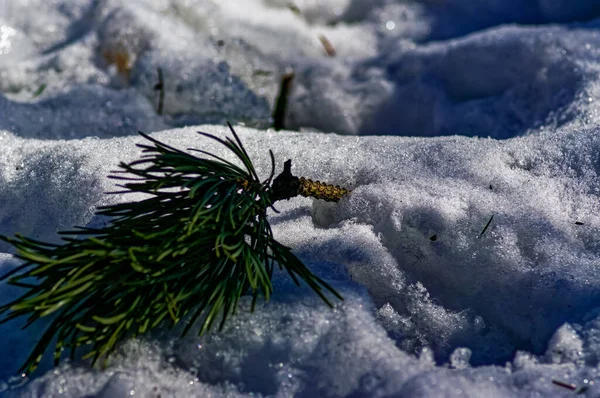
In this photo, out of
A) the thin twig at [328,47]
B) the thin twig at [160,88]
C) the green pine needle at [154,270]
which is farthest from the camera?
the thin twig at [328,47]

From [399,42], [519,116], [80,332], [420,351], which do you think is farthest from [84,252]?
[399,42]

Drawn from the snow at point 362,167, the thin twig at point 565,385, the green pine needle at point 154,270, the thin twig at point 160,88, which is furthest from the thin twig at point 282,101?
the thin twig at point 565,385

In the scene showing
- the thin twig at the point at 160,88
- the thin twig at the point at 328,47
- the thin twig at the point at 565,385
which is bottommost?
the thin twig at the point at 565,385

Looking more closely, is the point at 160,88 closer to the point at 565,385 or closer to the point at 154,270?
the point at 154,270

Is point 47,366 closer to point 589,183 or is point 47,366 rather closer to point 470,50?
point 589,183

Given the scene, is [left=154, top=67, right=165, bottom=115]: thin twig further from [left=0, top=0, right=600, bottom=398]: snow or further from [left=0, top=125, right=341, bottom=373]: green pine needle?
[left=0, top=125, right=341, bottom=373]: green pine needle

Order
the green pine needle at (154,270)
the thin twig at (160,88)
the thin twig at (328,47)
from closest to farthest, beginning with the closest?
1. the green pine needle at (154,270)
2. the thin twig at (160,88)
3. the thin twig at (328,47)

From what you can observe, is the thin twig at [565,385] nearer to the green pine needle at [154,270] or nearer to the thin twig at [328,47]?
the green pine needle at [154,270]
